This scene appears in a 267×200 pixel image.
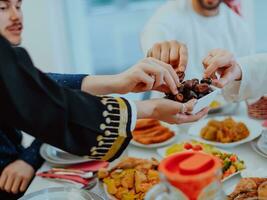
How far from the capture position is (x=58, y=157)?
120 centimetres

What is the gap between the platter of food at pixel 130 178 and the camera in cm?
92

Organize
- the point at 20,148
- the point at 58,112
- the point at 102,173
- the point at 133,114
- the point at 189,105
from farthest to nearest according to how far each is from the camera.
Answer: the point at 20,148, the point at 102,173, the point at 189,105, the point at 133,114, the point at 58,112

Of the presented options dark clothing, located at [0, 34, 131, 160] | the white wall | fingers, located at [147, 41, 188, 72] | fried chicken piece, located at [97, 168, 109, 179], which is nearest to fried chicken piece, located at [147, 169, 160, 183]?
fried chicken piece, located at [97, 168, 109, 179]

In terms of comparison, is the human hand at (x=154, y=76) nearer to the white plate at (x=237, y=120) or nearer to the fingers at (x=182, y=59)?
the fingers at (x=182, y=59)

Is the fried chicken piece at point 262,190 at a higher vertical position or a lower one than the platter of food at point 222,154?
higher

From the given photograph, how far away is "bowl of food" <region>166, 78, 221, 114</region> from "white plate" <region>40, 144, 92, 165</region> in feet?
1.23

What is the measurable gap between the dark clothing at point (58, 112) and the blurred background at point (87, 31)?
218cm

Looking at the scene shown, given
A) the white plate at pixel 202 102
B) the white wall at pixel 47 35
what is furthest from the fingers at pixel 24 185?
the white wall at pixel 47 35

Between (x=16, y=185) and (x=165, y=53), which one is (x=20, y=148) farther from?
(x=165, y=53)

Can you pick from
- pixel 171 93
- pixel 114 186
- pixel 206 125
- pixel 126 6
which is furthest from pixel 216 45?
pixel 126 6

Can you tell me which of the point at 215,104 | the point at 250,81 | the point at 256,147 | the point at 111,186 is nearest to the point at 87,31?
the point at 215,104

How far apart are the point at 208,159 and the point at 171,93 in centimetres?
41

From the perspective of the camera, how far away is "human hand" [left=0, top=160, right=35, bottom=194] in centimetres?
115

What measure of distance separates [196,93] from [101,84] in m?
0.31
